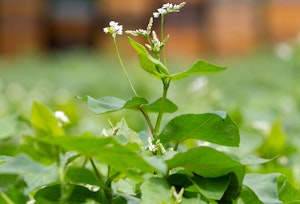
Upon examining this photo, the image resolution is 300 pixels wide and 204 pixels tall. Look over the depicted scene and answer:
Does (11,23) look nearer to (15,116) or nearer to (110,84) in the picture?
(110,84)

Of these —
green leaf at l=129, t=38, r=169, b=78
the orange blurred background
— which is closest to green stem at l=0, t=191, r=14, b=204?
green leaf at l=129, t=38, r=169, b=78

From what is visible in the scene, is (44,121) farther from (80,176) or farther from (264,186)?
(264,186)

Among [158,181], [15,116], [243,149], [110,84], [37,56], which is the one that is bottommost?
[37,56]

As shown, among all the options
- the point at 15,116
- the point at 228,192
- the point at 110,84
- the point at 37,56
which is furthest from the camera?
the point at 37,56

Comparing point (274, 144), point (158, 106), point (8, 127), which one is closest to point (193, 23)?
point (274, 144)

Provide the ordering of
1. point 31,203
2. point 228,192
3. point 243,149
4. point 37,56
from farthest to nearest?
point 37,56, point 243,149, point 228,192, point 31,203

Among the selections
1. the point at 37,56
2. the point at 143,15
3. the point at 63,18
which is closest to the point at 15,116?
the point at 37,56
